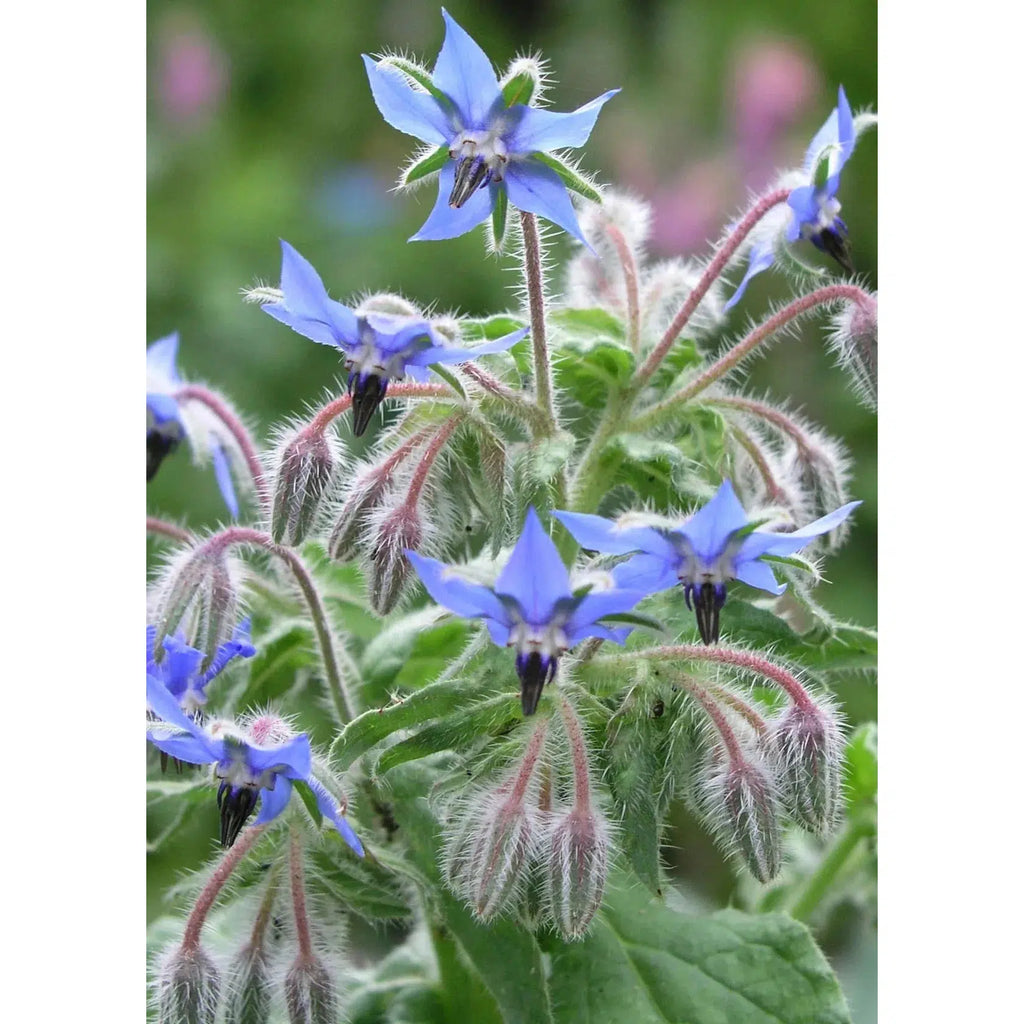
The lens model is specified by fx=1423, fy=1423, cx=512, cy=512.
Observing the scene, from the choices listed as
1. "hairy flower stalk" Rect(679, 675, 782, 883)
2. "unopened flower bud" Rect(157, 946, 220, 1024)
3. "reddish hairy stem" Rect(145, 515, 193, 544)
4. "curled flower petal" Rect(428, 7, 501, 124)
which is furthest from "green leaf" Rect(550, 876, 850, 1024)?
"curled flower petal" Rect(428, 7, 501, 124)

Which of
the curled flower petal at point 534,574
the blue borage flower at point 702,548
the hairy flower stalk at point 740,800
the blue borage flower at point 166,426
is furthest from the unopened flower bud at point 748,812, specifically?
the blue borage flower at point 166,426

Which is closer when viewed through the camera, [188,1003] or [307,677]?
[188,1003]

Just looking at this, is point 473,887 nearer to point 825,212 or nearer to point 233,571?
point 233,571

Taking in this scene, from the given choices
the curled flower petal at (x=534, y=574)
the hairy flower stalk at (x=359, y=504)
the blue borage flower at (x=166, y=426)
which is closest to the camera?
the curled flower petal at (x=534, y=574)

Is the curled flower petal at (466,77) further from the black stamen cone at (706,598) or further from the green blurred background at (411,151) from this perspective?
the green blurred background at (411,151)

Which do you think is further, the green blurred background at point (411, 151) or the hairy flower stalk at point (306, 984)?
the green blurred background at point (411, 151)

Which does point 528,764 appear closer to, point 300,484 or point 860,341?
point 300,484

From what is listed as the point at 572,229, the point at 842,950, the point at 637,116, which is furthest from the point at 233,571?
the point at 637,116
